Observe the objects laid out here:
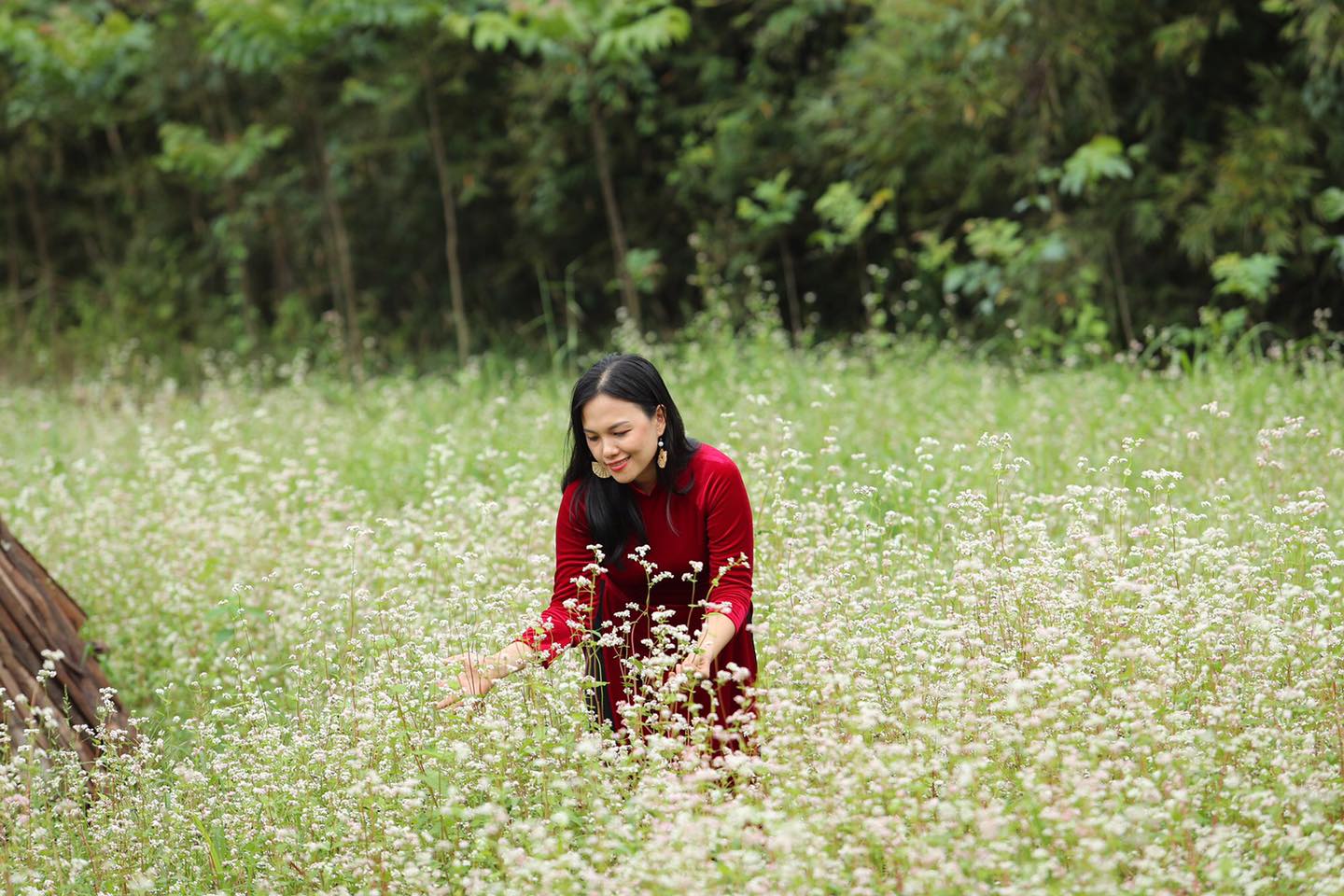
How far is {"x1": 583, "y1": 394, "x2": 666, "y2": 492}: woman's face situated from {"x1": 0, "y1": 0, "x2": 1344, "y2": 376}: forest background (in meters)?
5.07

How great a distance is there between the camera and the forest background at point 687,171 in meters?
9.77

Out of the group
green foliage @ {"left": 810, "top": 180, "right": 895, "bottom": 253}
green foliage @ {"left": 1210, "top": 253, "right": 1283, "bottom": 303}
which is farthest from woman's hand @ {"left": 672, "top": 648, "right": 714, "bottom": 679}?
green foliage @ {"left": 810, "top": 180, "right": 895, "bottom": 253}

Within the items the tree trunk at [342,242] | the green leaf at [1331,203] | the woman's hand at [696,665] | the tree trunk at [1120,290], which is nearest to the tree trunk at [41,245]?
the tree trunk at [342,242]

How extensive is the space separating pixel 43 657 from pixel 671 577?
7.76 ft

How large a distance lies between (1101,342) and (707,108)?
4644 mm

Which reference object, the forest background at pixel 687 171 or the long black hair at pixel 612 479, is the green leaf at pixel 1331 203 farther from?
the long black hair at pixel 612 479

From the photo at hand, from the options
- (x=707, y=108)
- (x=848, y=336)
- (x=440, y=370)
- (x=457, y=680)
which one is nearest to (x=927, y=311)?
(x=848, y=336)

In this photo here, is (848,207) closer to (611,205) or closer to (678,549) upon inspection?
(611,205)

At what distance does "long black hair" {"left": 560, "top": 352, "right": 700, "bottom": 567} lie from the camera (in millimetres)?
3914

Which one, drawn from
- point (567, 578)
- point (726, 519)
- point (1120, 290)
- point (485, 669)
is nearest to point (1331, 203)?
point (1120, 290)

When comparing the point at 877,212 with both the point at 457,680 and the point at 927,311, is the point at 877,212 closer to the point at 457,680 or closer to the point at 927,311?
the point at 927,311

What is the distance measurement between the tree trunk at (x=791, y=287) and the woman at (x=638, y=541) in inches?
319

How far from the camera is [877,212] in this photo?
1268 centimetres

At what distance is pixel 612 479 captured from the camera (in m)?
4.08
